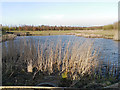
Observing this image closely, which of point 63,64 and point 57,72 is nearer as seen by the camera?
point 63,64

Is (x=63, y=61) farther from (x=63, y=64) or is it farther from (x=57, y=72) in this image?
(x=57, y=72)

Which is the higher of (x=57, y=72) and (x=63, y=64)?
(x=63, y=64)

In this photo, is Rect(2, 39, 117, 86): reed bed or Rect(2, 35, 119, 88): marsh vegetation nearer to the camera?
Rect(2, 35, 119, 88): marsh vegetation

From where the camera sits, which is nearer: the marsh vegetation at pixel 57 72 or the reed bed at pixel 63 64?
the marsh vegetation at pixel 57 72

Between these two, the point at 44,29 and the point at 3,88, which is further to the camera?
the point at 44,29

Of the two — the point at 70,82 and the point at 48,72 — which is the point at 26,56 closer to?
the point at 48,72

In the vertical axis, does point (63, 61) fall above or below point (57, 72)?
above

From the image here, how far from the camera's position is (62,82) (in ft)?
10.9

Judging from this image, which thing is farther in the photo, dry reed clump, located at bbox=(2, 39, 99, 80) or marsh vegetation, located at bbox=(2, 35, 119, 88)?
dry reed clump, located at bbox=(2, 39, 99, 80)

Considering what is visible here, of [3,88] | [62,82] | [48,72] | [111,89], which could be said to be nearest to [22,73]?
[48,72]

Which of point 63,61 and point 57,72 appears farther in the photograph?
point 57,72

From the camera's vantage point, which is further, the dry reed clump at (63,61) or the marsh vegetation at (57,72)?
the dry reed clump at (63,61)

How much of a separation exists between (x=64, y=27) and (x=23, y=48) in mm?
1853

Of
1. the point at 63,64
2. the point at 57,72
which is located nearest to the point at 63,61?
the point at 63,64
